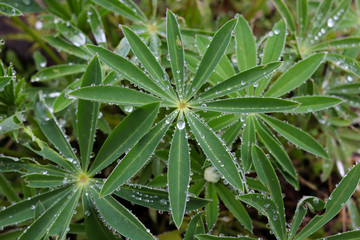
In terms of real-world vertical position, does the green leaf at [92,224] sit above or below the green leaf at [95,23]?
below

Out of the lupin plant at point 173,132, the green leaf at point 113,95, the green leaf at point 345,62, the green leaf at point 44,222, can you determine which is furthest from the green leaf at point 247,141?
the green leaf at point 44,222

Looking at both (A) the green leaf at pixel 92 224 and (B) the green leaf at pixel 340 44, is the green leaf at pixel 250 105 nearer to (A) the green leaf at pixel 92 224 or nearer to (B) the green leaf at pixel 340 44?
(A) the green leaf at pixel 92 224

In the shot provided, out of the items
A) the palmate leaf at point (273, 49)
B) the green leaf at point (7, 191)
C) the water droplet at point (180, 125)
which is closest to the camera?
the water droplet at point (180, 125)

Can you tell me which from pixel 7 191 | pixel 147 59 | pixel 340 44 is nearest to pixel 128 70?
pixel 147 59

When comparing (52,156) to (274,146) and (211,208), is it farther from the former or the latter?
(274,146)

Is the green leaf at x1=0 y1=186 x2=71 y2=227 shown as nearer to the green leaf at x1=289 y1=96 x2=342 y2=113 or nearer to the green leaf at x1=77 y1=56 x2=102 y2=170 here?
the green leaf at x1=77 y1=56 x2=102 y2=170

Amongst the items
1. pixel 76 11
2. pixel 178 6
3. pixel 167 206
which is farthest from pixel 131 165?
pixel 178 6

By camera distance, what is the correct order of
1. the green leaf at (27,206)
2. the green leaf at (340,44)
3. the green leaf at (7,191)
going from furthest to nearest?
the green leaf at (340,44) → the green leaf at (7,191) → the green leaf at (27,206)

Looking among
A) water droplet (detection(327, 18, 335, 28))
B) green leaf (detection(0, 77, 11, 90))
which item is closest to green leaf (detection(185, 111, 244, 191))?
green leaf (detection(0, 77, 11, 90))

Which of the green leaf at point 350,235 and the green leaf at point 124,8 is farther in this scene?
the green leaf at point 124,8
